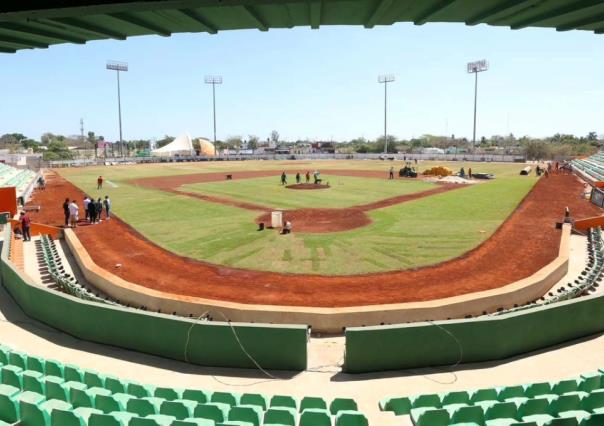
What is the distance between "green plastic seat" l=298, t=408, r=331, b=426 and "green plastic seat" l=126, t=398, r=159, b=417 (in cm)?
232

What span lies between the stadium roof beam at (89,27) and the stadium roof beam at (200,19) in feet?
4.78

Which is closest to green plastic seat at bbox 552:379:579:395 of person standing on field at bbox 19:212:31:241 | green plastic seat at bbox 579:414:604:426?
green plastic seat at bbox 579:414:604:426

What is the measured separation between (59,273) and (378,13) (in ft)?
58.3

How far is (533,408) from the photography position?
696 centimetres

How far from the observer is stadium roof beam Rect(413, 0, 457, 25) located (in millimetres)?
5656

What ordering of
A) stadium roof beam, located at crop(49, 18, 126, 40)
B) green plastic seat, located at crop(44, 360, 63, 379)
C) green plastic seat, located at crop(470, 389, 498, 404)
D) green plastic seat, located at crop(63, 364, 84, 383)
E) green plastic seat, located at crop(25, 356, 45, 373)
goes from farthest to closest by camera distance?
1. green plastic seat, located at crop(25, 356, 45, 373)
2. green plastic seat, located at crop(44, 360, 63, 379)
3. green plastic seat, located at crop(63, 364, 84, 383)
4. green plastic seat, located at crop(470, 389, 498, 404)
5. stadium roof beam, located at crop(49, 18, 126, 40)

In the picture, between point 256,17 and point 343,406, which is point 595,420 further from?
point 256,17

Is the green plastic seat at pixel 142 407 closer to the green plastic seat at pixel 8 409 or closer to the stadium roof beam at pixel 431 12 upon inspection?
the green plastic seat at pixel 8 409

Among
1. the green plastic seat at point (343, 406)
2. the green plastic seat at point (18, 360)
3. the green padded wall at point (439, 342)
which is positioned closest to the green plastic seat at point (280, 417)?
the green plastic seat at point (343, 406)

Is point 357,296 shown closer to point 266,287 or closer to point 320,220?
point 266,287

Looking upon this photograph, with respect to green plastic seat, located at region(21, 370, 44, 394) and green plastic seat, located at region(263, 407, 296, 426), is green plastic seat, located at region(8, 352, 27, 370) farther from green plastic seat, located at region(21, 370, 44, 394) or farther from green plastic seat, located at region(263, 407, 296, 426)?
green plastic seat, located at region(263, 407, 296, 426)

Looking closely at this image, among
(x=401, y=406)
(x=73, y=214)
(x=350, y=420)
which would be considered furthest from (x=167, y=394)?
(x=73, y=214)

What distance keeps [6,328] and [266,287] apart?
829 cm

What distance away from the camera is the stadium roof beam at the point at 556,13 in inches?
220
